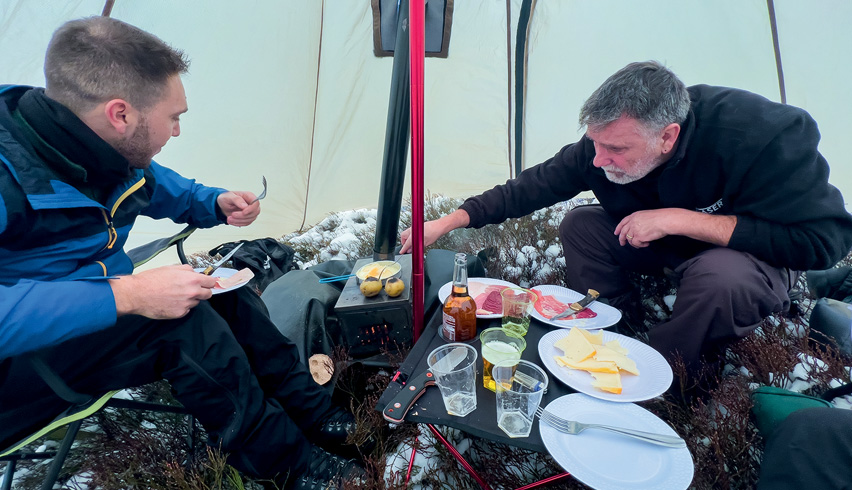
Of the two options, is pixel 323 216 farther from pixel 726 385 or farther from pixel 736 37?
pixel 736 37

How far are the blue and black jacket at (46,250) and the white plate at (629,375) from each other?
1.43 meters

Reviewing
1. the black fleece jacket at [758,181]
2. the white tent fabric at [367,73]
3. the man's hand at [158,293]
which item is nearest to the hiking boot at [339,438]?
the man's hand at [158,293]

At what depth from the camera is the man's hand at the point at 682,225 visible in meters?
1.79

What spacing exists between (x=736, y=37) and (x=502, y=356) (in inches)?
140

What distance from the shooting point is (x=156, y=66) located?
136cm

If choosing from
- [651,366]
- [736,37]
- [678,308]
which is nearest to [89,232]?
[651,366]

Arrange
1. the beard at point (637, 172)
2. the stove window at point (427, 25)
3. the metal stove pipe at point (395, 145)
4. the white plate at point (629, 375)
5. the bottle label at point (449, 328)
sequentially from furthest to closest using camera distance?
1. the stove window at point (427, 25)
2. the metal stove pipe at point (395, 145)
3. the beard at point (637, 172)
4. the bottle label at point (449, 328)
5. the white plate at point (629, 375)

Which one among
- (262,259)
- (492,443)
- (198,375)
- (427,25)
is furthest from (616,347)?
(427,25)

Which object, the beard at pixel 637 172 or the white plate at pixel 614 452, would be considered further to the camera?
the beard at pixel 637 172

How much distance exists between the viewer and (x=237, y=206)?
2.02 meters

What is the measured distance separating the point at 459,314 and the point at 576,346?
0.43 metres

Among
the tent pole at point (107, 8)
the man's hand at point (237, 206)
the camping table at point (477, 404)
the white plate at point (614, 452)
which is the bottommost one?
the camping table at point (477, 404)

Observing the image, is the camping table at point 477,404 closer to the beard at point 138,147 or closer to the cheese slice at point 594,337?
the cheese slice at point 594,337

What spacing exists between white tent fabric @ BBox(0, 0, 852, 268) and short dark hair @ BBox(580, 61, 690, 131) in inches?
75.5
